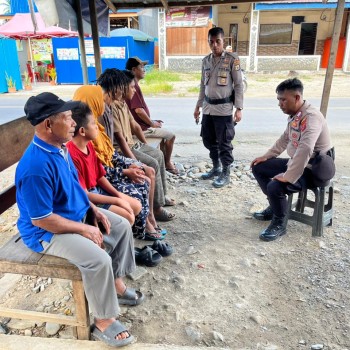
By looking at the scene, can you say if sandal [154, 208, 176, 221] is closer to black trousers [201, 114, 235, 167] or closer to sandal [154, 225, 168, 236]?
sandal [154, 225, 168, 236]

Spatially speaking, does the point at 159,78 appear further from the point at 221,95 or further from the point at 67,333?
the point at 67,333

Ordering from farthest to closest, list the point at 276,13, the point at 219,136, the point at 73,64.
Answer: the point at 276,13 < the point at 73,64 < the point at 219,136

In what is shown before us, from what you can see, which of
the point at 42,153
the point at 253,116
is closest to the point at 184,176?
the point at 42,153

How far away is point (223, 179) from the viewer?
4.59 metres

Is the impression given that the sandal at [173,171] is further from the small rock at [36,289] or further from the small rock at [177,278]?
the small rock at [36,289]

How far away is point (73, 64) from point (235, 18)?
9.40 m

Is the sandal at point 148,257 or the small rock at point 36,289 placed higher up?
the sandal at point 148,257

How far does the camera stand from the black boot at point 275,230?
3252mm

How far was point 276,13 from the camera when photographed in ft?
62.4

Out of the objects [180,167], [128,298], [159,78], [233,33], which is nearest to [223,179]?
[180,167]

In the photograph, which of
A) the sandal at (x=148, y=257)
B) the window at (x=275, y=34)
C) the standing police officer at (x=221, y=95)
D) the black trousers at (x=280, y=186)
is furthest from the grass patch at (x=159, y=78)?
the sandal at (x=148, y=257)

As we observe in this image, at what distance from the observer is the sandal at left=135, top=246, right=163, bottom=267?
9.51ft

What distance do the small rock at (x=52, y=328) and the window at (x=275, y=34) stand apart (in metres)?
20.4

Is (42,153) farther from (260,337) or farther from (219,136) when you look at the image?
(219,136)
